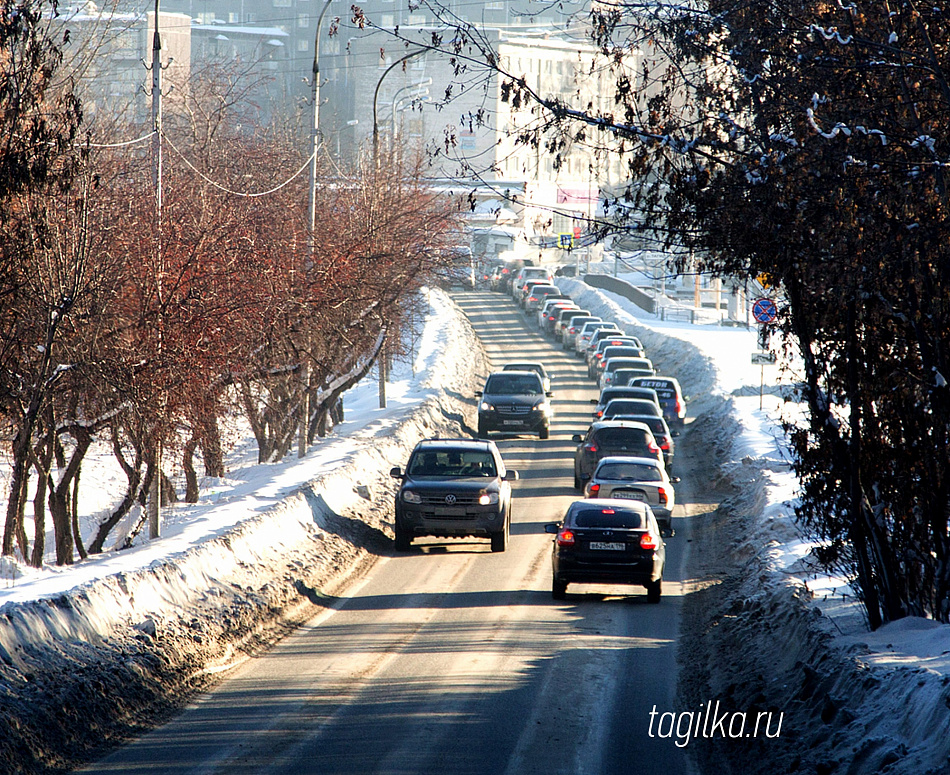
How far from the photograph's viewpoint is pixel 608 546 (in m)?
16.4

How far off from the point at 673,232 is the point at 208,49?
11957 centimetres

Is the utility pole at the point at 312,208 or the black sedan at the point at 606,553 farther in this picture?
the utility pole at the point at 312,208

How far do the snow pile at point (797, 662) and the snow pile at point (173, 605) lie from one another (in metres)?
5.04

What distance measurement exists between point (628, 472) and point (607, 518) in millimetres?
5206

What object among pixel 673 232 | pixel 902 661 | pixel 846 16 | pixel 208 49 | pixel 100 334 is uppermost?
pixel 208 49

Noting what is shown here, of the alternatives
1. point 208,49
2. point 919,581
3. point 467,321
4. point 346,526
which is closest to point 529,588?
point 346,526

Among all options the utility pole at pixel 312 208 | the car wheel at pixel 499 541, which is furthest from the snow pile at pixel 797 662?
the utility pole at pixel 312 208

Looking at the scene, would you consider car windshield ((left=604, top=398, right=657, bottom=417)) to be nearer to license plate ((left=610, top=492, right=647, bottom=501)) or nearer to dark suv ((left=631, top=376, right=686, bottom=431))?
dark suv ((left=631, top=376, right=686, bottom=431))

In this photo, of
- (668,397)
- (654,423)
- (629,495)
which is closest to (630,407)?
(654,423)

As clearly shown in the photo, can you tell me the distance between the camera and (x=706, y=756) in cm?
1005

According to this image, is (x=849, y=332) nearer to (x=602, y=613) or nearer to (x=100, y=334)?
(x=602, y=613)

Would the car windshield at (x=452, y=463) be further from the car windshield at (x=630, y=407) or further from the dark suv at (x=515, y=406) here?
the dark suv at (x=515, y=406)

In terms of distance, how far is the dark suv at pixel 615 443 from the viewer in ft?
84.7

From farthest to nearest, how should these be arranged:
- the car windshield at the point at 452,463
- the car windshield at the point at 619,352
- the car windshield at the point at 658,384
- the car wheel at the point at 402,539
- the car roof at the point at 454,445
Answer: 1. the car windshield at the point at 619,352
2. the car windshield at the point at 658,384
3. the car roof at the point at 454,445
4. the car windshield at the point at 452,463
5. the car wheel at the point at 402,539
